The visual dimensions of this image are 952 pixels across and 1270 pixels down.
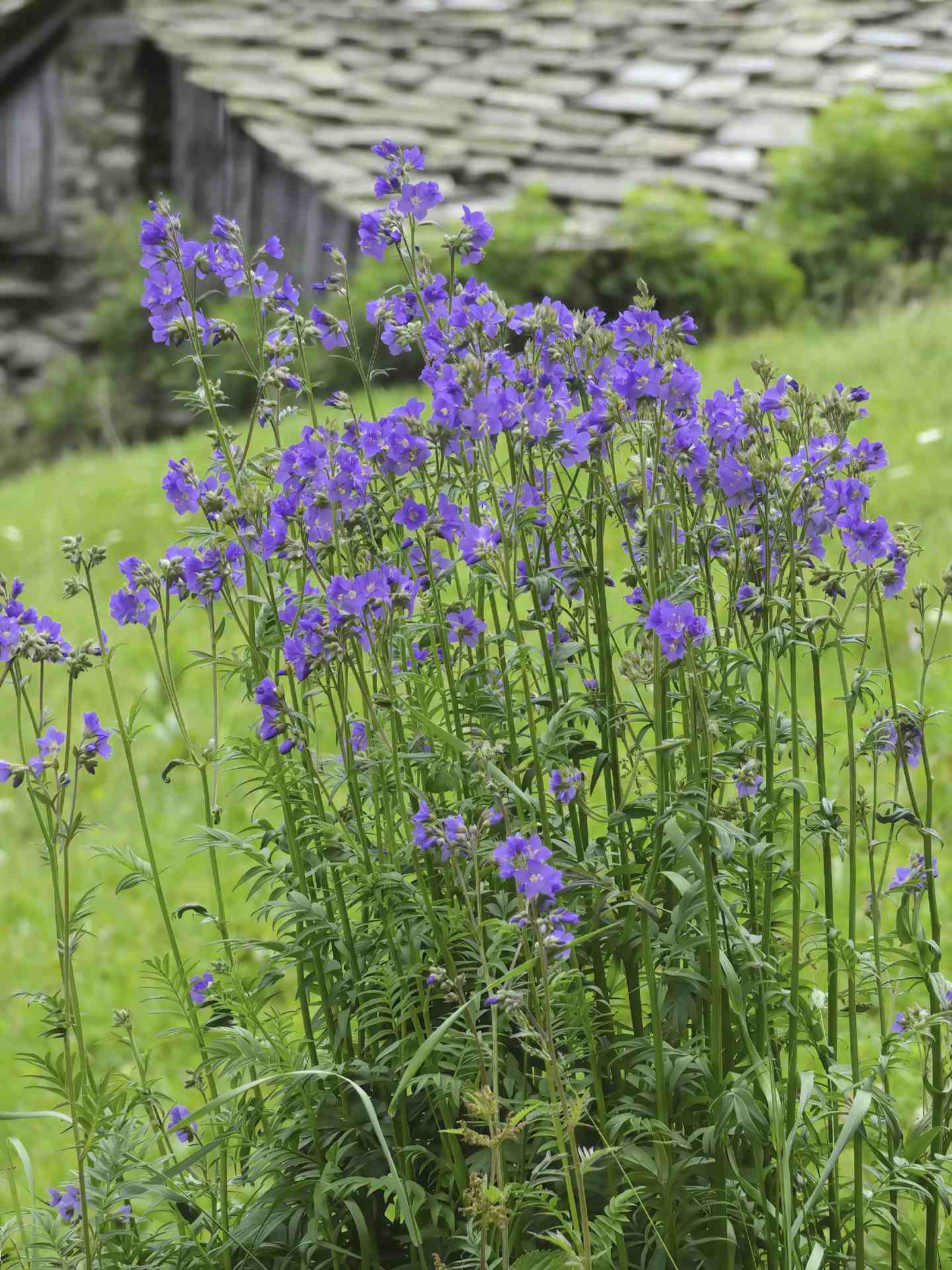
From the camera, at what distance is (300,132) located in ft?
34.3

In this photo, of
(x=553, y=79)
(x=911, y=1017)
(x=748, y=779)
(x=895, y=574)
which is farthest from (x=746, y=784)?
(x=553, y=79)

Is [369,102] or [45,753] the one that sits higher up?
[369,102]

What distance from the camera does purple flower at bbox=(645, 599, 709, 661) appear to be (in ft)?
5.23

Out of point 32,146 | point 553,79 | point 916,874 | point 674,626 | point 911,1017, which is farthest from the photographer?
point 32,146

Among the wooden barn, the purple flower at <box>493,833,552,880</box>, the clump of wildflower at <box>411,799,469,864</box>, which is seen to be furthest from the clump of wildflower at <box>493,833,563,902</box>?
the wooden barn

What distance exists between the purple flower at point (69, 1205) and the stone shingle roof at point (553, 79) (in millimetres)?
8016

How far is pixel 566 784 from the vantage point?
1.81 m

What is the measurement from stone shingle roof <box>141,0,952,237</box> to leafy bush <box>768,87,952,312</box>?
0.55 meters

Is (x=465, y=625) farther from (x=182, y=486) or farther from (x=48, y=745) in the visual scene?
(x=48, y=745)

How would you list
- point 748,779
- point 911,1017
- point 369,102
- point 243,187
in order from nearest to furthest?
point 748,779 → point 911,1017 → point 243,187 → point 369,102

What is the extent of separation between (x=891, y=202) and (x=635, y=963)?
868 centimetres

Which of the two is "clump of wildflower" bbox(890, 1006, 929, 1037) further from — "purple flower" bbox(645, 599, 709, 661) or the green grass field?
the green grass field

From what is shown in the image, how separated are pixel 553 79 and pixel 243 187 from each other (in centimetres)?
279

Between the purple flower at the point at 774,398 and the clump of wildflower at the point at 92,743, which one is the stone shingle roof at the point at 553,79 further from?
the clump of wildflower at the point at 92,743
